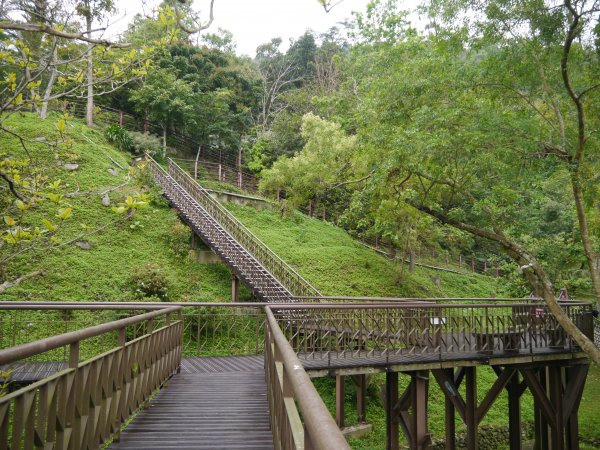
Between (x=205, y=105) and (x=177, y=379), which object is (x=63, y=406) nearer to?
(x=177, y=379)

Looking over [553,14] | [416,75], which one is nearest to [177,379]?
[416,75]

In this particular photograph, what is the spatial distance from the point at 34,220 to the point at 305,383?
15.3 metres

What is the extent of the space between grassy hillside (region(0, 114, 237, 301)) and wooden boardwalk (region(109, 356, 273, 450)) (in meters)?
5.22

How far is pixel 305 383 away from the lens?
1521 millimetres

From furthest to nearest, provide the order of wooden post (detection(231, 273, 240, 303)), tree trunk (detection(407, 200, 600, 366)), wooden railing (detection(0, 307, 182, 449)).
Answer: wooden post (detection(231, 273, 240, 303)), tree trunk (detection(407, 200, 600, 366)), wooden railing (detection(0, 307, 182, 449))

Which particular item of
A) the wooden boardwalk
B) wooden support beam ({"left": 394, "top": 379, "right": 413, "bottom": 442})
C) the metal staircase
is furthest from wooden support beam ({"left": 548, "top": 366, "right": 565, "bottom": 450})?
the wooden boardwalk

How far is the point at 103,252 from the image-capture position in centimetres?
1385

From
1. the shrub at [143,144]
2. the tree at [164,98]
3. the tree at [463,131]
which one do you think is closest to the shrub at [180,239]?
the shrub at [143,144]

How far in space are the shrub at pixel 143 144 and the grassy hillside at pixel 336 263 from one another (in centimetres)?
497

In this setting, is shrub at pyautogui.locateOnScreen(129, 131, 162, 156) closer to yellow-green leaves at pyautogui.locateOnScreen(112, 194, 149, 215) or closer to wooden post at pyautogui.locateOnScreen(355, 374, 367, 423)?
wooden post at pyautogui.locateOnScreen(355, 374, 367, 423)

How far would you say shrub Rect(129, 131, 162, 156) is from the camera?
21.4 meters

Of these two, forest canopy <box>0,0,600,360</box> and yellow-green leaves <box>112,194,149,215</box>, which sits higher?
forest canopy <box>0,0,600,360</box>

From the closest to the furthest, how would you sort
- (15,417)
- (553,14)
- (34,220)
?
(15,417) < (553,14) < (34,220)

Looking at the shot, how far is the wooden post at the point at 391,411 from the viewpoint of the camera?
8.54 metres
